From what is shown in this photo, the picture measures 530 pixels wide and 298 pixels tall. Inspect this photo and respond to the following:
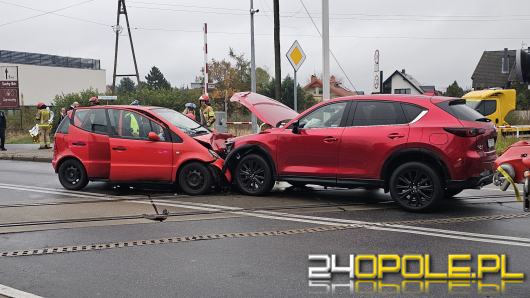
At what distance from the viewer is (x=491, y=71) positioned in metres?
67.1

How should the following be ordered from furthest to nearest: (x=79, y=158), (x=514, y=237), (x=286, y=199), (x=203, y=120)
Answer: (x=203, y=120)
(x=79, y=158)
(x=286, y=199)
(x=514, y=237)

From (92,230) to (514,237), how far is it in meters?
5.04

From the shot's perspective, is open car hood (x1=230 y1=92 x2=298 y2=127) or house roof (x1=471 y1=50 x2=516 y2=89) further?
house roof (x1=471 y1=50 x2=516 y2=89)

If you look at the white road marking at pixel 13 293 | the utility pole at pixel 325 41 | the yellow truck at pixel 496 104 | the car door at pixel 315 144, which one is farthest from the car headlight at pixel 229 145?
the yellow truck at pixel 496 104

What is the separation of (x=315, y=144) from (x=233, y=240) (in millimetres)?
2759

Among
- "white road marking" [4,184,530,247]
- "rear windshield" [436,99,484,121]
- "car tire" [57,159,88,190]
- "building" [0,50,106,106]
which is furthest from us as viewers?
"building" [0,50,106,106]

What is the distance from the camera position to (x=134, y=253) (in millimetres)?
5930

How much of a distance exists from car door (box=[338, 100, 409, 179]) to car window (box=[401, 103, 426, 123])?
0.06m

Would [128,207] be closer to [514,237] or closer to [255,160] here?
[255,160]

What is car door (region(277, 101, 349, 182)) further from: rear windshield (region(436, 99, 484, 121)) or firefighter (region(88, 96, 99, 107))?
firefighter (region(88, 96, 99, 107))

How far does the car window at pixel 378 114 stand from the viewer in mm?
8164

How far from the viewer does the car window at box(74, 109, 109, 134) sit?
10.2m

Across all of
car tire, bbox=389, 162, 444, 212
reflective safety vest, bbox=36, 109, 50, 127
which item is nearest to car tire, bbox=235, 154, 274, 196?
car tire, bbox=389, 162, 444, 212

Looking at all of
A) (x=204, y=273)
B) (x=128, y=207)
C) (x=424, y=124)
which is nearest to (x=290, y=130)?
(x=424, y=124)
